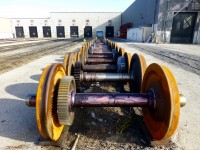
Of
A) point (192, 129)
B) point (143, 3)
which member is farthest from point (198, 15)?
point (192, 129)

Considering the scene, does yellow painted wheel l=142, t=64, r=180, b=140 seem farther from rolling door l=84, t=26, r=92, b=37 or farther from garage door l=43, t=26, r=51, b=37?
garage door l=43, t=26, r=51, b=37

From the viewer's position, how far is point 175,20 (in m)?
22.8

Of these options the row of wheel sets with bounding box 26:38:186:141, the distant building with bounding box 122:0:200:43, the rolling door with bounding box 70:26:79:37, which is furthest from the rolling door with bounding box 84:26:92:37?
the row of wheel sets with bounding box 26:38:186:141

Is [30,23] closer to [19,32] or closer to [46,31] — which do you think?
[19,32]

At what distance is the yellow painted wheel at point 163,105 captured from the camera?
1.75 meters

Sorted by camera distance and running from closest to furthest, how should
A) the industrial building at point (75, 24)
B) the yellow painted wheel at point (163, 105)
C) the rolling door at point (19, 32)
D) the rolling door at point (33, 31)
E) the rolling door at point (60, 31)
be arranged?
the yellow painted wheel at point (163, 105) < the industrial building at point (75, 24) < the rolling door at point (60, 31) < the rolling door at point (33, 31) < the rolling door at point (19, 32)

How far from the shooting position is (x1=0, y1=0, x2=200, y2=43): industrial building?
21.9 m

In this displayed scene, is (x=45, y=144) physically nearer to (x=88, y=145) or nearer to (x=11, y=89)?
(x=88, y=145)

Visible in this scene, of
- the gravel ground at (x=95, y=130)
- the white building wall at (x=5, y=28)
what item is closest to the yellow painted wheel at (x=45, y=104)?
the gravel ground at (x=95, y=130)

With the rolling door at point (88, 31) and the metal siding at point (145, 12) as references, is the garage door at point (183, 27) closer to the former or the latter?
the metal siding at point (145, 12)

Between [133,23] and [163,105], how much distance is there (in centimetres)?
3692

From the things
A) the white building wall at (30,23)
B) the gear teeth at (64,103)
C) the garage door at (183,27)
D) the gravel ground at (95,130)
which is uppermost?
the white building wall at (30,23)

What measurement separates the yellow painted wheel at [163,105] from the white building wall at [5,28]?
49312 millimetres

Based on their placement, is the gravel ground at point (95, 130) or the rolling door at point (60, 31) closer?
the gravel ground at point (95, 130)
